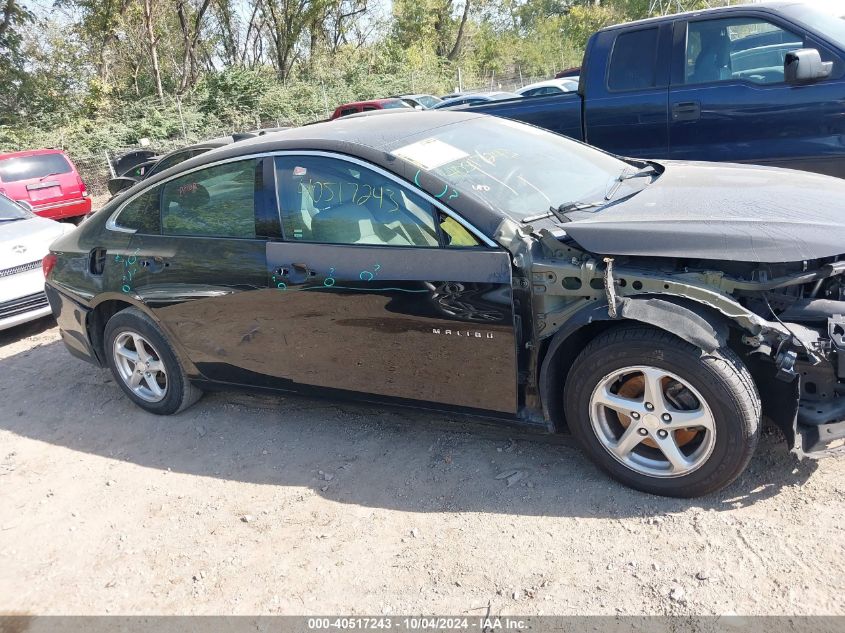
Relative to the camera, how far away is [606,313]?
279 centimetres

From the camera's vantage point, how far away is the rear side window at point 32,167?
12.4m

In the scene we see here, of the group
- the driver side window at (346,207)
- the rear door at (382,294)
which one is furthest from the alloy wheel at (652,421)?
the driver side window at (346,207)

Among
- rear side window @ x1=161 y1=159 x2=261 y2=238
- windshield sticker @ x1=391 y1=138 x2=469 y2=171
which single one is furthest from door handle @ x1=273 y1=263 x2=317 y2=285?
windshield sticker @ x1=391 y1=138 x2=469 y2=171

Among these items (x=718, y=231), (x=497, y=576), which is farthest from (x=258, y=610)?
(x=718, y=231)

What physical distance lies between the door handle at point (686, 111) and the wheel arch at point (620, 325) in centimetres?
314

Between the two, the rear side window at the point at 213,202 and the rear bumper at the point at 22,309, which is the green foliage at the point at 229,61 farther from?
the rear side window at the point at 213,202

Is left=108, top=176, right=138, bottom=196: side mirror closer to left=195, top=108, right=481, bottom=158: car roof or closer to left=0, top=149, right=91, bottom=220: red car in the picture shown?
left=0, top=149, right=91, bottom=220: red car

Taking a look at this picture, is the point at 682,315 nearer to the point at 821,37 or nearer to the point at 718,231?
the point at 718,231

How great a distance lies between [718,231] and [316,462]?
2329 millimetres

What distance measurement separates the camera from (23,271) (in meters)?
6.57

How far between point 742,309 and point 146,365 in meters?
3.56

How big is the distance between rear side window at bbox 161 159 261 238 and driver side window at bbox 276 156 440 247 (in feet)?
0.79

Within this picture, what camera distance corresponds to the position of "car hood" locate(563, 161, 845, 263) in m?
2.69

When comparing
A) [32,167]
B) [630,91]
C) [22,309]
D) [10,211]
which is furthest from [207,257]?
[32,167]
